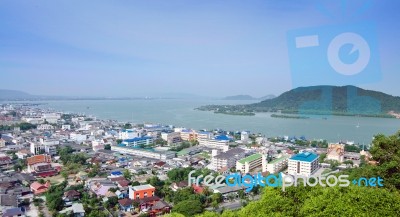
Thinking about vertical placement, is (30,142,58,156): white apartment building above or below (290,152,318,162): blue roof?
below

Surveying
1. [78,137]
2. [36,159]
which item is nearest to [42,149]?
[36,159]

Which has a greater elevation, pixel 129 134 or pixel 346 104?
pixel 346 104

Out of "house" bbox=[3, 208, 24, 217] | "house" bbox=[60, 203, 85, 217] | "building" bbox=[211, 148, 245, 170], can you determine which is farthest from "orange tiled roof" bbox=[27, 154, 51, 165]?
"building" bbox=[211, 148, 245, 170]

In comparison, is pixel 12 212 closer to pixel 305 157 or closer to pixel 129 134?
pixel 305 157

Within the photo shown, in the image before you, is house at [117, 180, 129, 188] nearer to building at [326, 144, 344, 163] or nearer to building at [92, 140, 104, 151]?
building at [92, 140, 104, 151]

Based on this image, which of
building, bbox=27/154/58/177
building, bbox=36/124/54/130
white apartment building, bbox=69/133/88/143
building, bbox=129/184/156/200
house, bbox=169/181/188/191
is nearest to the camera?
building, bbox=129/184/156/200

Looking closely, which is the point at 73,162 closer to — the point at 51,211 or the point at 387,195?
the point at 51,211

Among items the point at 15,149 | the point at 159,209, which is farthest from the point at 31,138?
the point at 159,209
